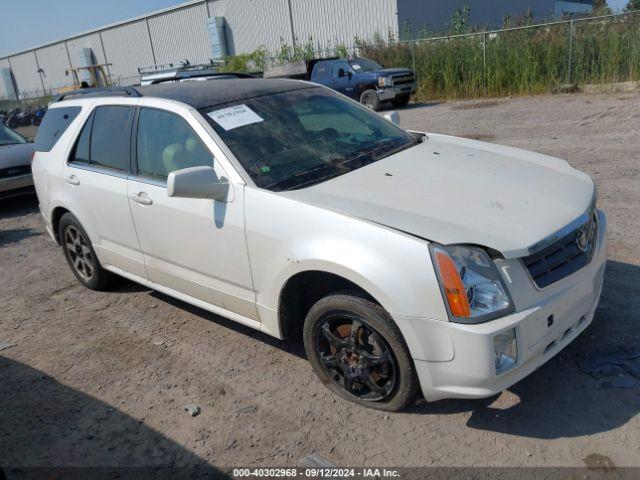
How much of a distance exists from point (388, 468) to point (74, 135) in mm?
3897

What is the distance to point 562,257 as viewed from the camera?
2906mm

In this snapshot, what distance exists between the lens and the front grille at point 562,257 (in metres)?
2.76

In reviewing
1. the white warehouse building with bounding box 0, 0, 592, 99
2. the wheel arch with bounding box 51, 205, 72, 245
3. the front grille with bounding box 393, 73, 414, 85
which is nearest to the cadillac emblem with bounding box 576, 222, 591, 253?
the wheel arch with bounding box 51, 205, 72, 245

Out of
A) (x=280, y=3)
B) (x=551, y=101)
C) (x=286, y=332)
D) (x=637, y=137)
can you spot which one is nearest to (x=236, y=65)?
(x=280, y=3)

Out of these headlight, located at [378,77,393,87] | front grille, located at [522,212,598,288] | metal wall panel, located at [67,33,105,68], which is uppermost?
metal wall panel, located at [67,33,105,68]

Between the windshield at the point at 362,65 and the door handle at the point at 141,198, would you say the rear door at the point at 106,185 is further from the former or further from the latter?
the windshield at the point at 362,65

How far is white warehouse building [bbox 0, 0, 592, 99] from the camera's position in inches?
1134

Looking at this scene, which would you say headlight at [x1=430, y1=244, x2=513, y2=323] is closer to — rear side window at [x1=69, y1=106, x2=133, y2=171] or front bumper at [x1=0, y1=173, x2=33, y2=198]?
rear side window at [x1=69, y1=106, x2=133, y2=171]

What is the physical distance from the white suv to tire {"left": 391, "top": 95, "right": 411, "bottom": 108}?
49.9 feet

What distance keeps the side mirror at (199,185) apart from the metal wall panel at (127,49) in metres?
41.0

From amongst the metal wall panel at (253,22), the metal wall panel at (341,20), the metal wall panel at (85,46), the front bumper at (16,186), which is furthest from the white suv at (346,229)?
the metal wall panel at (85,46)

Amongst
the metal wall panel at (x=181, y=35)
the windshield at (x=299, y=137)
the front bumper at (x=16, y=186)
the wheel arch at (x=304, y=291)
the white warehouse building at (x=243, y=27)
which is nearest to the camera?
the wheel arch at (x=304, y=291)

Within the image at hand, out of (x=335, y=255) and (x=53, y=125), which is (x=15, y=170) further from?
(x=335, y=255)

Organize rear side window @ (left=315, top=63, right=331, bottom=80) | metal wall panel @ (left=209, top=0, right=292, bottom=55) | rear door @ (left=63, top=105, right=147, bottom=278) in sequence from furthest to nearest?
metal wall panel @ (left=209, top=0, right=292, bottom=55) → rear side window @ (left=315, top=63, right=331, bottom=80) → rear door @ (left=63, top=105, right=147, bottom=278)
